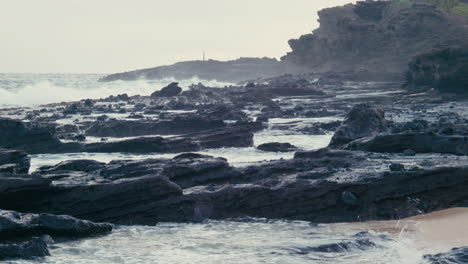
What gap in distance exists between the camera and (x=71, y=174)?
15.2 m

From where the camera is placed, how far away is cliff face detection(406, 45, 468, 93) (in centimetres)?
4815

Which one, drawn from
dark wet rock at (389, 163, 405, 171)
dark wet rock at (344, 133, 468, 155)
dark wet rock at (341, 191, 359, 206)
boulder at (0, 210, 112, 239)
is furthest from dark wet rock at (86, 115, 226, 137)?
boulder at (0, 210, 112, 239)

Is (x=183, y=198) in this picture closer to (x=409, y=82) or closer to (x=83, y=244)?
(x=83, y=244)

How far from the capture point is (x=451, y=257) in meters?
9.82

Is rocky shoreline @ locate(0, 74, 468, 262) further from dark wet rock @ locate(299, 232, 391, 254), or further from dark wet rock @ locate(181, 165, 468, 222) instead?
dark wet rock @ locate(299, 232, 391, 254)

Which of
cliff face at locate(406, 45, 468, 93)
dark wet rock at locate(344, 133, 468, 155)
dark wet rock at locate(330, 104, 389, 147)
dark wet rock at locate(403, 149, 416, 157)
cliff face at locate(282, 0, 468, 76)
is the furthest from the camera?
cliff face at locate(282, 0, 468, 76)

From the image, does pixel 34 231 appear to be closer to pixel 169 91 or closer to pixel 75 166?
pixel 75 166

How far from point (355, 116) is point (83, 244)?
47.7 ft

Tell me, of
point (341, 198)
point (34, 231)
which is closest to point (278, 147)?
point (341, 198)

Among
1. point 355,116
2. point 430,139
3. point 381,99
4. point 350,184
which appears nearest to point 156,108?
point 381,99

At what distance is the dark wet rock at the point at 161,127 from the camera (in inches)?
1304

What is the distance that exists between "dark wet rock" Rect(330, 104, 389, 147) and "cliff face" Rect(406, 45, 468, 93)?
25460 mm

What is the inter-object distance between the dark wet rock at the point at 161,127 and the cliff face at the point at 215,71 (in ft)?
475

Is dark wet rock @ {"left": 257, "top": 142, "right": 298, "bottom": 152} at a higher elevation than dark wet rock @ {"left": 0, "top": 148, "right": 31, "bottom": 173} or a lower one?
lower
